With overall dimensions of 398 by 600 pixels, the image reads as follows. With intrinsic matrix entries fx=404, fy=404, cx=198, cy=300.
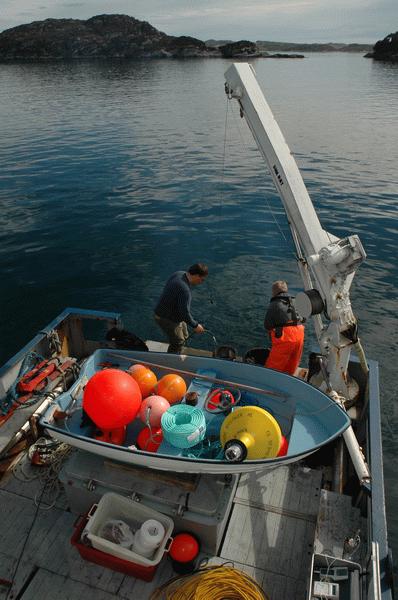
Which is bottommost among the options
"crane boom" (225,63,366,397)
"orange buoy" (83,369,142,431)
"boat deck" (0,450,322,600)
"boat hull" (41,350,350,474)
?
"boat deck" (0,450,322,600)

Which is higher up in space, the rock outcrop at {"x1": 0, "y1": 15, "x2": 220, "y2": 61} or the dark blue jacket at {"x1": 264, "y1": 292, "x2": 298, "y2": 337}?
the rock outcrop at {"x1": 0, "y1": 15, "x2": 220, "y2": 61}

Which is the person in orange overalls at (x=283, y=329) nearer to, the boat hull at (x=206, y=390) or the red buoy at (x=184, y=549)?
the boat hull at (x=206, y=390)

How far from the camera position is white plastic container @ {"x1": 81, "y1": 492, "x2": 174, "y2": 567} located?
14.9ft

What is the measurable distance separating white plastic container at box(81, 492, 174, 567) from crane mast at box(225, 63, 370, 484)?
2615 mm

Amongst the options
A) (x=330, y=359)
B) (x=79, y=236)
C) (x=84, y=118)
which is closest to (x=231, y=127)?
(x=84, y=118)

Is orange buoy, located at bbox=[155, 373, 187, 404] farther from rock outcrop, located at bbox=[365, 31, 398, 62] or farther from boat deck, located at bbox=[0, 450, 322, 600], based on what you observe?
rock outcrop, located at bbox=[365, 31, 398, 62]

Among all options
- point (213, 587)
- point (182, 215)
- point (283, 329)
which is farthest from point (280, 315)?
point (182, 215)

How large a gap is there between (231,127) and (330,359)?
100 ft

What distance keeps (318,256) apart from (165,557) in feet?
14.6

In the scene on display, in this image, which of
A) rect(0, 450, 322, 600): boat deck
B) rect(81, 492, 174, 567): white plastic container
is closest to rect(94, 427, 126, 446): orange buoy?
rect(81, 492, 174, 567): white plastic container

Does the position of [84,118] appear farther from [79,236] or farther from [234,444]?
[234,444]

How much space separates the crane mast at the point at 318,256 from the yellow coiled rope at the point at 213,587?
1.91 meters

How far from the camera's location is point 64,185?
71.8 feet

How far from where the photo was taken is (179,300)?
723 cm
